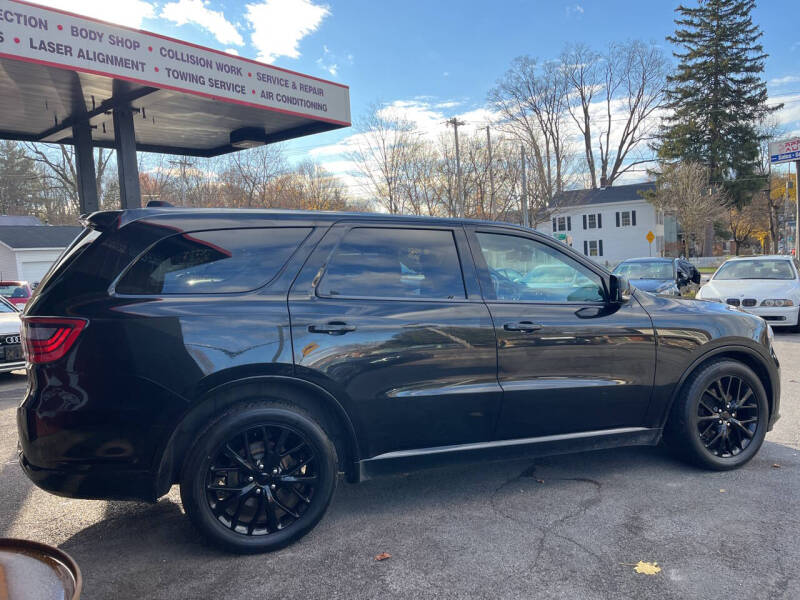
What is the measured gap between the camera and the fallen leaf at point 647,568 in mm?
2770

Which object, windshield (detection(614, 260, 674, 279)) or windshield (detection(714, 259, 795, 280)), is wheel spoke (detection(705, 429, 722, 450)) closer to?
windshield (detection(714, 259, 795, 280))

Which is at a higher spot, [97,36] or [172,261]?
[97,36]

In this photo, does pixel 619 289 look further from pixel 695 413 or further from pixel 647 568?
pixel 647 568

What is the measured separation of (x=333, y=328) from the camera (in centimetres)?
311

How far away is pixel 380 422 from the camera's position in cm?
321

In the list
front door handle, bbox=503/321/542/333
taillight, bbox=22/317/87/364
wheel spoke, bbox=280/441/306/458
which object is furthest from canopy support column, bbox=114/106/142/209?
front door handle, bbox=503/321/542/333

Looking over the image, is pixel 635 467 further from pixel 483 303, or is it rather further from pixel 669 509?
pixel 483 303

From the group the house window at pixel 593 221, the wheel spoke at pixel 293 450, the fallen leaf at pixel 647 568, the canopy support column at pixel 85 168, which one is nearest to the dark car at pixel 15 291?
the canopy support column at pixel 85 168

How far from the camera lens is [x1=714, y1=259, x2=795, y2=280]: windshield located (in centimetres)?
1163

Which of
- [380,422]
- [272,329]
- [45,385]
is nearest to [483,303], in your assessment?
[380,422]

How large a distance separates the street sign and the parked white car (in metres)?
8.70

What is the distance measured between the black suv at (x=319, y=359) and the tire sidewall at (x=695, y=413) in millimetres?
17

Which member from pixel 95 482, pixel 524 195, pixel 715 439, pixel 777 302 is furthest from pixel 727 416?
pixel 524 195

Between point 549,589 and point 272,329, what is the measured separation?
72.9 inches
